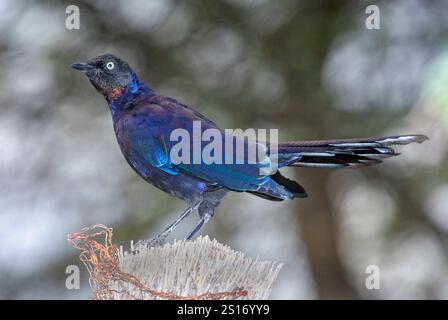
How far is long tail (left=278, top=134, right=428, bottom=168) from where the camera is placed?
1617 mm

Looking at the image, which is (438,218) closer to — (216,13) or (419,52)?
(419,52)

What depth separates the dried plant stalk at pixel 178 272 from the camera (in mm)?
1542

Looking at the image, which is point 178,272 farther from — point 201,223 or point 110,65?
point 110,65

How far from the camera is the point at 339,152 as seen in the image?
65.4 inches

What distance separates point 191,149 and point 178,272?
1.10 feet

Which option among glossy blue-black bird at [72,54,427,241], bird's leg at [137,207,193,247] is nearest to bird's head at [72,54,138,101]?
glossy blue-black bird at [72,54,427,241]

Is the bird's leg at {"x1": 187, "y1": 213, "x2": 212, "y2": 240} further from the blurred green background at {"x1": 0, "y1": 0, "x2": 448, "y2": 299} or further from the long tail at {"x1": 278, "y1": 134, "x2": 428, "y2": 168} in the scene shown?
the blurred green background at {"x1": 0, "y1": 0, "x2": 448, "y2": 299}

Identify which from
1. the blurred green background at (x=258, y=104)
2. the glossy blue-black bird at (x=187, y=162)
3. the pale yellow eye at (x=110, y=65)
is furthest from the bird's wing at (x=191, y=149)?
the blurred green background at (x=258, y=104)

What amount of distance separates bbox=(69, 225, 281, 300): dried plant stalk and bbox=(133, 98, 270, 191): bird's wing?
0.16 metres

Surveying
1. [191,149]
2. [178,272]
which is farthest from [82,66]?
[178,272]

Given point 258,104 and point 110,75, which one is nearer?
point 110,75

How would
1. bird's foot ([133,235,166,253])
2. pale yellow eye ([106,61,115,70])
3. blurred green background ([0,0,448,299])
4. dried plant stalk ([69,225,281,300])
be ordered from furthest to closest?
blurred green background ([0,0,448,299])
pale yellow eye ([106,61,115,70])
bird's foot ([133,235,166,253])
dried plant stalk ([69,225,281,300])

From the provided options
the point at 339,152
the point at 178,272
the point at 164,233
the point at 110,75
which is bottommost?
the point at 178,272

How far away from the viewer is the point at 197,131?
1.75 metres
